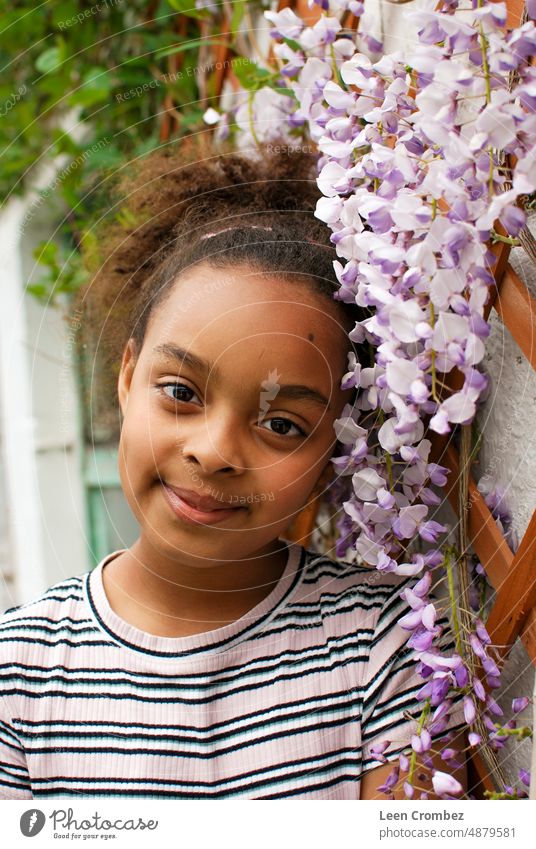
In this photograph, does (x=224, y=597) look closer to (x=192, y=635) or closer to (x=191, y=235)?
(x=192, y=635)

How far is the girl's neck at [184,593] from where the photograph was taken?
758mm

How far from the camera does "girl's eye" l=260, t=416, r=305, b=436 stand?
2.25 ft

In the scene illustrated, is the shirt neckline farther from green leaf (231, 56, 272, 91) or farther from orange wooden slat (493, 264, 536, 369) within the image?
green leaf (231, 56, 272, 91)

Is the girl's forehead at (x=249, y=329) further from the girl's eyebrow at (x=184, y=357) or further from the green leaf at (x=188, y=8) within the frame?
the green leaf at (x=188, y=8)

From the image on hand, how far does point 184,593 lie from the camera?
0.76 meters

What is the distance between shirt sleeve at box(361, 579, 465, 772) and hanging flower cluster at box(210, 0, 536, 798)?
23mm

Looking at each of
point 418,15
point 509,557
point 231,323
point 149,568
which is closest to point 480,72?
point 418,15

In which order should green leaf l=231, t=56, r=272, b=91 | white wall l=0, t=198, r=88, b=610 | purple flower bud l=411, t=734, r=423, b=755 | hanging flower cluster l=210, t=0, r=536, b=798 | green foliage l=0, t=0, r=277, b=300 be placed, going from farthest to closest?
white wall l=0, t=198, r=88, b=610 < green foliage l=0, t=0, r=277, b=300 < green leaf l=231, t=56, r=272, b=91 < purple flower bud l=411, t=734, r=423, b=755 < hanging flower cluster l=210, t=0, r=536, b=798

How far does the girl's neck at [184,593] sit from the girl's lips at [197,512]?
71 mm

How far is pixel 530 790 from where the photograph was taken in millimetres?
614

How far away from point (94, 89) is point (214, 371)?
29.2 inches

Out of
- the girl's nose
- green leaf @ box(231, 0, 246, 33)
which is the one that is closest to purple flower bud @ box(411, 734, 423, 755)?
the girl's nose
